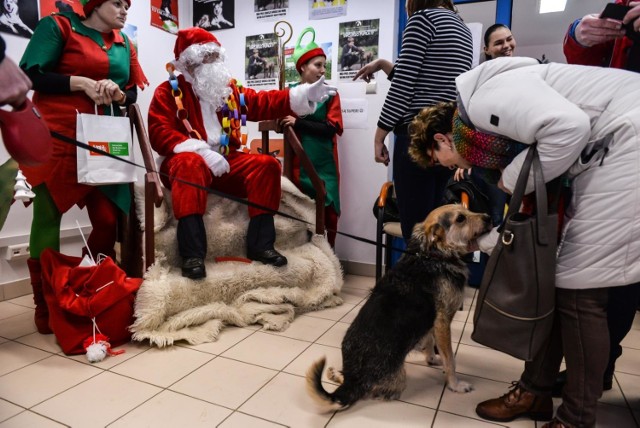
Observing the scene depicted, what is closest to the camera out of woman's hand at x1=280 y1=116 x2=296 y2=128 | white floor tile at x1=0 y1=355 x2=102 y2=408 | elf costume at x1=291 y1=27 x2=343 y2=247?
white floor tile at x1=0 y1=355 x2=102 y2=408

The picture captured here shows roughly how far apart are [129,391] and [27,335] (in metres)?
0.90

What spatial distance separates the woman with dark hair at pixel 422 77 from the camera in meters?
1.78

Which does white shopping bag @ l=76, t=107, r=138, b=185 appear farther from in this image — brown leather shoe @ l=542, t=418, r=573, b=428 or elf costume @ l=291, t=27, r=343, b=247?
brown leather shoe @ l=542, t=418, r=573, b=428

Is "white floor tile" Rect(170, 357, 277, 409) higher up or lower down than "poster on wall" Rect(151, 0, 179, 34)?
lower down

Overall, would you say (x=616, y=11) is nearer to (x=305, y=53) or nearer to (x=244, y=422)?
(x=244, y=422)

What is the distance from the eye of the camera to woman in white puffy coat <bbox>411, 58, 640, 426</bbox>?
1.07 metres

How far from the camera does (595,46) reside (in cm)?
142

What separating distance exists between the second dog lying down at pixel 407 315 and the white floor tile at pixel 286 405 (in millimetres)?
Result: 63

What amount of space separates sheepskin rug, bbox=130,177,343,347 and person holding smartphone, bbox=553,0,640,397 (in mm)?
1405

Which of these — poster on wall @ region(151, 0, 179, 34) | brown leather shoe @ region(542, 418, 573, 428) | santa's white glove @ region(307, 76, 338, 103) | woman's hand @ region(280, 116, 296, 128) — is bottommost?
brown leather shoe @ region(542, 418, 573, 428)

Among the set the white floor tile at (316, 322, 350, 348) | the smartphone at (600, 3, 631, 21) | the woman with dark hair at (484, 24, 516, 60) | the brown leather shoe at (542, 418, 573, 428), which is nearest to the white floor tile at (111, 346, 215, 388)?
the white floor tile at (316, 322, 350, 348)

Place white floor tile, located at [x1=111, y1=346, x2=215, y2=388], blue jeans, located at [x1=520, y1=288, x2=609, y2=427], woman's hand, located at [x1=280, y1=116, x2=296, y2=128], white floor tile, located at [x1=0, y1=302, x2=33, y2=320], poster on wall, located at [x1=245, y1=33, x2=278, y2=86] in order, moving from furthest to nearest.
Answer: poster on wall, located at [x1=245, y1=33, x2=278, y2=86] → woman's hand, located at [x1=280, y1=116, x2=296, y2=128] → white floor tile, located at [x1=0, y1=302, x2=33, y2=320] → white floor tile, located at [x1=111, y1=346, x2=215, y2=388] → blue jeans, located at [x1=520, y1=288, x2=609, y2=427]

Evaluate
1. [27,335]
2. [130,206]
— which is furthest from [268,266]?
[27,335]

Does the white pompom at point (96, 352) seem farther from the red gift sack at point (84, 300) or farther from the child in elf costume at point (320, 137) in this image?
the child in elf costume at point (320, 137)
